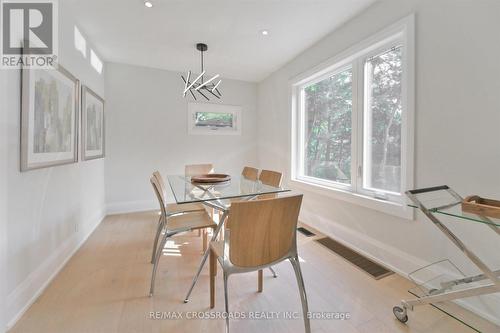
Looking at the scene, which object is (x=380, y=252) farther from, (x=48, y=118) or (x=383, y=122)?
(x=48, y=118)

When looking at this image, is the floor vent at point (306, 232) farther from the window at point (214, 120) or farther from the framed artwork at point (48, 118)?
the framed artwork at point (48, 118)

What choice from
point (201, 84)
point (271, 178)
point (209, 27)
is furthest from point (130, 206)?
point (209, 27)

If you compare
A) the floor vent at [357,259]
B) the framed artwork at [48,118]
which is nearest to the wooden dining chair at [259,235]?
the floor vent at [357,259]

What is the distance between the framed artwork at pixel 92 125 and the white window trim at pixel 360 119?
282 cm

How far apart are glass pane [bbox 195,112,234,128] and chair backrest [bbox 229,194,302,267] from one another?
3.29m

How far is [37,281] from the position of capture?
5.34 feet

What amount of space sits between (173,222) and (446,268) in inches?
87.6

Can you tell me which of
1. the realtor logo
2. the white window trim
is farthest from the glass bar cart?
the realtor logo

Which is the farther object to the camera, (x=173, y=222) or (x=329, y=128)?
(x=329, y=128)

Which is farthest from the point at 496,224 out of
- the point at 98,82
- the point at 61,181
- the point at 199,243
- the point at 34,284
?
the point at 98,82

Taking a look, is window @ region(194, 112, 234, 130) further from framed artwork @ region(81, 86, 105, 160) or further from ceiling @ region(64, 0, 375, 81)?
framed artwork @ region(81, 86, 105, 160)

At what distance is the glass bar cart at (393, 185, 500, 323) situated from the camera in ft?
3.42

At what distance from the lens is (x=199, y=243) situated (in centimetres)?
257

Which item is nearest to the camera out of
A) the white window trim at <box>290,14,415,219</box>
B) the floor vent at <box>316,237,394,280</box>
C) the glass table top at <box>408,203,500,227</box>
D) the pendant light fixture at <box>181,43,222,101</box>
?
the glass table top at <box>408,203,500,227</box>
